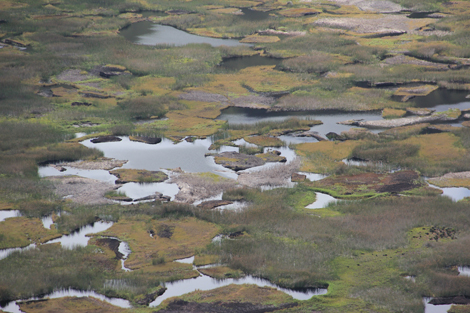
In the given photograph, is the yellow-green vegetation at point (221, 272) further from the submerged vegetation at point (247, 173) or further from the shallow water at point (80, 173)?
the shallow water at point (80, 173)

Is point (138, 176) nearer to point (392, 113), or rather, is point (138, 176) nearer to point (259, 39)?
point (392, 113)

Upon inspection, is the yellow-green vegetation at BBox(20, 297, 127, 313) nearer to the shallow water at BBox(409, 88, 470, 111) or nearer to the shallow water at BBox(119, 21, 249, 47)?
the shallow water at BBox(409, 88, 470, 111)

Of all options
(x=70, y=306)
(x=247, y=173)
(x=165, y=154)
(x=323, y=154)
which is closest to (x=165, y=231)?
(x=70, y=306)

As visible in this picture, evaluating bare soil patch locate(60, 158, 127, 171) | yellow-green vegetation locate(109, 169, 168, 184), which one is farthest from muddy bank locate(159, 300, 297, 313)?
bare soil patch locate(60, 158, 127, 171)

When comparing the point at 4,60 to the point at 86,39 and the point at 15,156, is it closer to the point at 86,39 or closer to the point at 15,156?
the point at 86,39

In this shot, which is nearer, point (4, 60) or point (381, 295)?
point (381, 295)

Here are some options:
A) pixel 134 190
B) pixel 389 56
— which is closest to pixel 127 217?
pixel 134 190

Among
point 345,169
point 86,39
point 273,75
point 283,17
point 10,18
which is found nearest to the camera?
point 345,169
